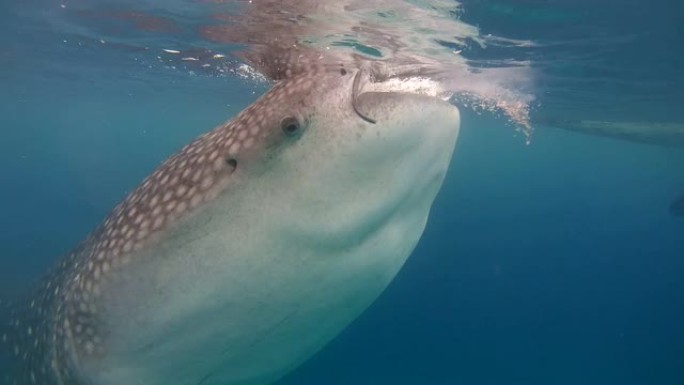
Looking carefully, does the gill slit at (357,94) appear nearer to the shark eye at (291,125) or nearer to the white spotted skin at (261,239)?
the white spotted skin at (261,239)

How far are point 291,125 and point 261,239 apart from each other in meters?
0.50

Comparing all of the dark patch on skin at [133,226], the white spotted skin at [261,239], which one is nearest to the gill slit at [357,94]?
the white spotted skin at [261,239]

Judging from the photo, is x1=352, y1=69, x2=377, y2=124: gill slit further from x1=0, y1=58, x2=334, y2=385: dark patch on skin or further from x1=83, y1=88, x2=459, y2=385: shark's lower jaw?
x1=0, y1=58, x2=334, y2=385: dark patch on skin

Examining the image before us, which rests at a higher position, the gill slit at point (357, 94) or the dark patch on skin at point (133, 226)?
the gill slit at point (357, 94)

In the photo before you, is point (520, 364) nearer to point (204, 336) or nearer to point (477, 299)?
point (477, 299)

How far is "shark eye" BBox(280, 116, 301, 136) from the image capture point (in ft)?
7.14

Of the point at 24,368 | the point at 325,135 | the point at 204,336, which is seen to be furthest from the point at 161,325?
the point at 24,368

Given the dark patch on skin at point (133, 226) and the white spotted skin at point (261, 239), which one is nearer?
the white spotted skin at point (261, 239)

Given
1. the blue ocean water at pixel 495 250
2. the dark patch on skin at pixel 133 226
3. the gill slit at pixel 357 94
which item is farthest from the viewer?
the blue ocean water at pixel 495 250

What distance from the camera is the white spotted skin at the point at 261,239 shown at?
218 centimetres

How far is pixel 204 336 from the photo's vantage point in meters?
2.51

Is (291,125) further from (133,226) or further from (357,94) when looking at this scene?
(133,226)

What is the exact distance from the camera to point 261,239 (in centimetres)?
227

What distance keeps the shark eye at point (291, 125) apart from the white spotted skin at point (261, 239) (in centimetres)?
2
